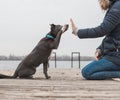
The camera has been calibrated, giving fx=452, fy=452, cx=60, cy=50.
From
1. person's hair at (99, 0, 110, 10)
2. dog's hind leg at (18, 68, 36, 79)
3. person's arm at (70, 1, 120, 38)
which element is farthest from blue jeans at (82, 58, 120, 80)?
dog's hind leg at (18, 68, 36, 79)

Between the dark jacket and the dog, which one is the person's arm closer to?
the dark jacket

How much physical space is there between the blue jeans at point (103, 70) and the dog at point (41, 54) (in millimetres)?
1549

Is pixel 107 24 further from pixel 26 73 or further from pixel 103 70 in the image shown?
pixel 26 73

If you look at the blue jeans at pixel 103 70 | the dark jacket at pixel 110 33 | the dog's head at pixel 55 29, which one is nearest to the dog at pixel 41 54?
the dog's head at pixel 55 29

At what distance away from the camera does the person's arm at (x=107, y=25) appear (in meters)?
7.64

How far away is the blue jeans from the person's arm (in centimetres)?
→ 61

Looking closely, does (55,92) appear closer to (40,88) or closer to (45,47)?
(40,88)

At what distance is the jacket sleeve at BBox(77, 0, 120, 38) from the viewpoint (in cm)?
764

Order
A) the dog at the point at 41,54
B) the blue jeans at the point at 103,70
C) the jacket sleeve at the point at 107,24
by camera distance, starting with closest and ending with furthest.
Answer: the jacket sleeve at the point at 107,24 < the blue jeans at the point at 103,70 < the dog at the point at 41,54

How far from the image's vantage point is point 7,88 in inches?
231

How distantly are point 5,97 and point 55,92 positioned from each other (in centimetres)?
75

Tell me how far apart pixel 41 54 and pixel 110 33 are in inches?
90.2

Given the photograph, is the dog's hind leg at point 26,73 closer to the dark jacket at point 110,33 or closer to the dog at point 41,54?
the dog at point 41,54

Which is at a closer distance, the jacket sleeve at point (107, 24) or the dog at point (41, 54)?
the jacket sleeve at point (107, 24)
